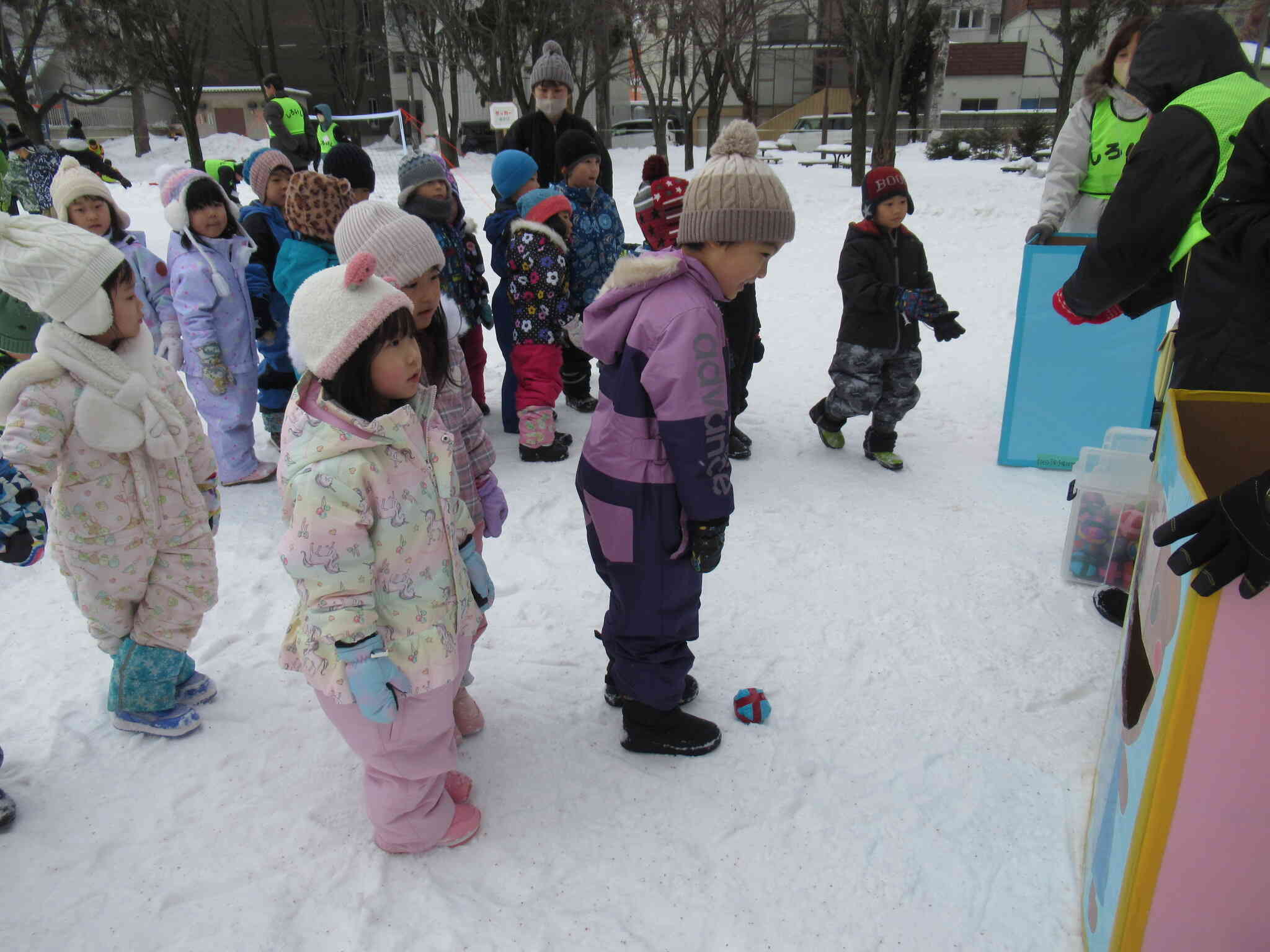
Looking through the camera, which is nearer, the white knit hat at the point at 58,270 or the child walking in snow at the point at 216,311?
the white knit hat at the point at 58,270

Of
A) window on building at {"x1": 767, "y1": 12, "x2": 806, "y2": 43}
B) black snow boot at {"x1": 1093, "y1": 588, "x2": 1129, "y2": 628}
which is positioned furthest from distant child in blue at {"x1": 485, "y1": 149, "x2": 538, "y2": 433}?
window on building at {"x1": 767, "y1": 12, "x2": 806, "y2": 43}

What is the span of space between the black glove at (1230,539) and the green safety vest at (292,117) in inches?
387

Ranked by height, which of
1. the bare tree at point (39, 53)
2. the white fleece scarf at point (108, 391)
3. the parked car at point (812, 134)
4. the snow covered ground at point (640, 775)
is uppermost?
the bare tree at point (39, 53)

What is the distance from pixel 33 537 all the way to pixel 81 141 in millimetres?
10723

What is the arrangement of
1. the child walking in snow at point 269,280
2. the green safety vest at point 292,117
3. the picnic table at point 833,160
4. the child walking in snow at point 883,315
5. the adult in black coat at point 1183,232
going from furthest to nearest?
the picnic table at point 833,160, the green safety vest at point 292,117, the child walking in snow at point 269,280, the child walking in snow at point 883,315, the adult in black coat at point 1183,232

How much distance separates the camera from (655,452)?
7.27 feet

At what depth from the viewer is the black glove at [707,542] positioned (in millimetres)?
2213

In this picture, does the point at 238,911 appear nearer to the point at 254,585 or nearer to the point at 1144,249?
the point at 254,585

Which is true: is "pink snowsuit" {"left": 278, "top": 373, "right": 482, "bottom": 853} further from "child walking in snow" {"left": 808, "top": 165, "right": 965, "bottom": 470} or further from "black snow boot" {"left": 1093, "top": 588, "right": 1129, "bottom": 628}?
"child walking in snow" {"left": 808, "top": 165, "right": 965, "bottom": 470}

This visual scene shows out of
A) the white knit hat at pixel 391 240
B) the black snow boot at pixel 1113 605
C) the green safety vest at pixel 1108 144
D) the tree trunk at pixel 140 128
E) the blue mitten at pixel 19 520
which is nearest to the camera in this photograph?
the blue mitten at pixel 19 520

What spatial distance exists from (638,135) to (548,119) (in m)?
24.9

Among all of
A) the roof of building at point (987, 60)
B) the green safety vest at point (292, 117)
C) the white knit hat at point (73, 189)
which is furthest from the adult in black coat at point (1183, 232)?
the roof of building at point (987, 60)

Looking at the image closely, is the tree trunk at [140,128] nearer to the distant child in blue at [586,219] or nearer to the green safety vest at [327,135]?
the green safety vest at [327,135]

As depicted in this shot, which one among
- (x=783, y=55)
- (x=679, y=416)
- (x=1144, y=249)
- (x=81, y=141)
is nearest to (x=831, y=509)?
(x=1144, y=249)
